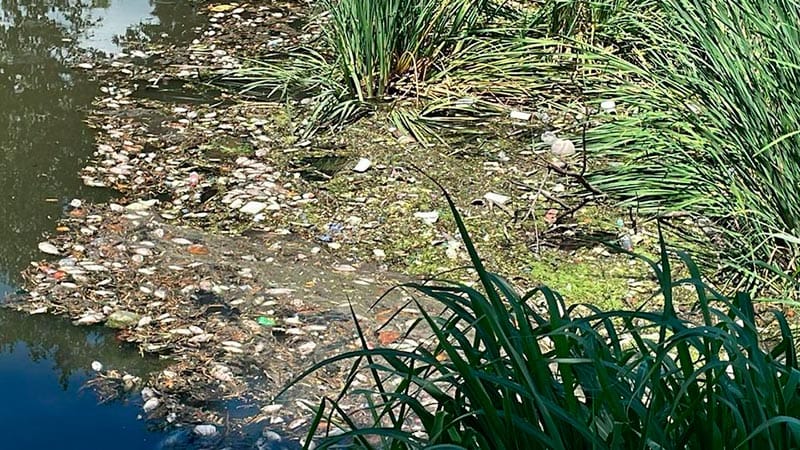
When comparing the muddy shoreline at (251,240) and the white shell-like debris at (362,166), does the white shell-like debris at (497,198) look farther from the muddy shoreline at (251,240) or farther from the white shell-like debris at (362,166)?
the white shell-like debris at (362,166)

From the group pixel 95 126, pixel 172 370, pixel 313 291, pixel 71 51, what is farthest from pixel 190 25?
pixel 172 370

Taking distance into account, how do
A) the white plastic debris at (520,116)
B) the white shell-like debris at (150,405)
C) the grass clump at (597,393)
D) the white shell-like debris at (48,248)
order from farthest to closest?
the white plastic debris at (520,116) → the white shell-like debris at (48,248) → the white shell-like debris at (150,405) → the grass clump at (597,393)

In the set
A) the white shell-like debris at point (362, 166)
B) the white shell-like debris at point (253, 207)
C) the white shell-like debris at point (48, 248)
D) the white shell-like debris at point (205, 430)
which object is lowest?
the white shell-like debris at point (205, 430)

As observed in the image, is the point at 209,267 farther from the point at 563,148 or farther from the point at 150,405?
the point at 563,148

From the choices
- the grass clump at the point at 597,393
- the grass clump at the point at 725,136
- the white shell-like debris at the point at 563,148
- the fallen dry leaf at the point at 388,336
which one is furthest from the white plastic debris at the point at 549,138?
the grass clump at the point at 597,393

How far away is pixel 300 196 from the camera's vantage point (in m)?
4.02

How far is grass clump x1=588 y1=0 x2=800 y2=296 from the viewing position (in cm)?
313

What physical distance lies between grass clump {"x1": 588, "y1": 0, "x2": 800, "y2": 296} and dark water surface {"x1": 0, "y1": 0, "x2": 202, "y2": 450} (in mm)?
1673

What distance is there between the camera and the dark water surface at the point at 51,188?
2770 millimetres

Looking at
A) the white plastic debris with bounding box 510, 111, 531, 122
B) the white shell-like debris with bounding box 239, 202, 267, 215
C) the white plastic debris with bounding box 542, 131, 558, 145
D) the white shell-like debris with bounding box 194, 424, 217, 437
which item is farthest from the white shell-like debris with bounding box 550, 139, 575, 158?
the white shell-like debris with bounding box 194, 424, 217, 437

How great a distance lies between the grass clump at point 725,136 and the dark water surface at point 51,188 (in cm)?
167

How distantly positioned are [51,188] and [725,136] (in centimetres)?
255

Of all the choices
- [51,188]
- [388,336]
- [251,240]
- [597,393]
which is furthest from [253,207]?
[597,393]

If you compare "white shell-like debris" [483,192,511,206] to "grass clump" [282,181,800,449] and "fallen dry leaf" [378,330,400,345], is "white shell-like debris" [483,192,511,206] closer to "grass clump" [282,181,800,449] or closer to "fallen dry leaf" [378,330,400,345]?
"fallen dry leaf" [378,330,400,345]
